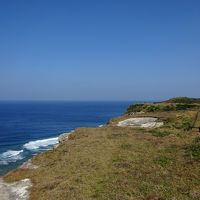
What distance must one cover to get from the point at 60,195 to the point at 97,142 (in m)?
16.5

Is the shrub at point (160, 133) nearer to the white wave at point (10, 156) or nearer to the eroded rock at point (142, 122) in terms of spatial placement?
the eroded rock at point (142, 122)

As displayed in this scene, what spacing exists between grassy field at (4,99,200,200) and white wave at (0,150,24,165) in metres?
27.8

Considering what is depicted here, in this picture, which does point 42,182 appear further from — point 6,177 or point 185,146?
point 185,146

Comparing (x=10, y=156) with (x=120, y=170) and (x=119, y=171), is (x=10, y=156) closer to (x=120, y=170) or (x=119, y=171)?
(x=120, y=170)

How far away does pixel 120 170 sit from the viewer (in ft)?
86.7

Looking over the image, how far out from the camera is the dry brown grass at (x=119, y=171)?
848 inches

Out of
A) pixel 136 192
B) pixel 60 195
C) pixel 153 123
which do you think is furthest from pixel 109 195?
pixel 153 123

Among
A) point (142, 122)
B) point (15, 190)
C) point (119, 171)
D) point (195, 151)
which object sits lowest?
point (15, 190)

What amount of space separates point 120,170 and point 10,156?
154 ft

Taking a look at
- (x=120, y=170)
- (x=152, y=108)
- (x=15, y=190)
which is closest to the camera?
(x=15, y=190)

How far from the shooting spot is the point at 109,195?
69.3 feet

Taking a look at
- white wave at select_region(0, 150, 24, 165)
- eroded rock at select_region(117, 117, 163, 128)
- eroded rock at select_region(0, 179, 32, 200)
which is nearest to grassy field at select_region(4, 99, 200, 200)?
eroded rock at select_region(0, 179, 32, 200)

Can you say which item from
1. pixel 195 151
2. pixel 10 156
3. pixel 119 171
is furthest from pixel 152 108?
pixel 119 171

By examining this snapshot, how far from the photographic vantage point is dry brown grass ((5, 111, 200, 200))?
70.7 feet
